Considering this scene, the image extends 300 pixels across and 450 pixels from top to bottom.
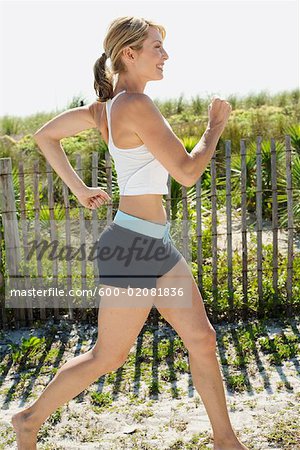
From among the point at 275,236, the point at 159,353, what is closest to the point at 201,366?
the point at 159,353

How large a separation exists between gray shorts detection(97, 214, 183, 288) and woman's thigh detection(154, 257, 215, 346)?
0.04 meters

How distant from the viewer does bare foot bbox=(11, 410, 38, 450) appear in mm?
3309

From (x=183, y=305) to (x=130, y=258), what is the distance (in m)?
0.30

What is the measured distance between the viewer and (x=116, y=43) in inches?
117

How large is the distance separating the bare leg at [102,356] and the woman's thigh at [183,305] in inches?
3.9

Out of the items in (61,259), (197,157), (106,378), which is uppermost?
(197,157)

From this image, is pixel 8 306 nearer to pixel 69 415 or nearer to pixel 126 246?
pixel 69 415

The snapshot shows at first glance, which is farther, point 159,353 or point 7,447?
point 159,353

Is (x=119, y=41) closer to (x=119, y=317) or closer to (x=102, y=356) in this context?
(x=119, y=317)

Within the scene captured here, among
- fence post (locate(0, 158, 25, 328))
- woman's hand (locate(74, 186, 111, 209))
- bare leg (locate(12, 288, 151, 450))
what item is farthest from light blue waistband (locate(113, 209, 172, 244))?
fence post (locate(0, 158, 25, 328))

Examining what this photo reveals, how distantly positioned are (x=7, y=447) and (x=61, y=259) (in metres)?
2.33

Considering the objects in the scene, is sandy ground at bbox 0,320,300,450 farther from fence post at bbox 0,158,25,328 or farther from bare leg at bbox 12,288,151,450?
fence post at bbox 0,158,25,328

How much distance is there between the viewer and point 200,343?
3182 millimetres

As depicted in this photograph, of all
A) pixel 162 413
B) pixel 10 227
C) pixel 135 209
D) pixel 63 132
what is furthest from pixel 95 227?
pixel 135 209
